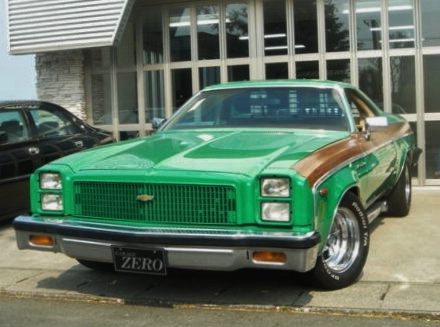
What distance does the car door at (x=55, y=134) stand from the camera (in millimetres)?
8023

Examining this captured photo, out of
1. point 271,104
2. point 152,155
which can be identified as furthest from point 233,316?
point 271,104

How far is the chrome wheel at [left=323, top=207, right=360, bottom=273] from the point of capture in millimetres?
4887

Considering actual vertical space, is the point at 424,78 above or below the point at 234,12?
below

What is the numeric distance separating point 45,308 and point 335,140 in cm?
251

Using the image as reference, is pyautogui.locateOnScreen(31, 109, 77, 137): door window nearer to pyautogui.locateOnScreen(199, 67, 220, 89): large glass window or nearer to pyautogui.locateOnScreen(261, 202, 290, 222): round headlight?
pyautogui.locateOnScreen(199, 67, 220, 89): large glass window

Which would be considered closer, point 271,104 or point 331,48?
point 271,104

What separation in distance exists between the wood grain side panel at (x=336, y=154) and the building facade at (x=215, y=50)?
3.84 meters

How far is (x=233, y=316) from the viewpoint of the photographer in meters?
4.47

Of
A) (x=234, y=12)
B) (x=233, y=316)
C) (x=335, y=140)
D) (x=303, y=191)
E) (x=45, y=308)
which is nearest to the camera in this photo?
(x=303, y=191)

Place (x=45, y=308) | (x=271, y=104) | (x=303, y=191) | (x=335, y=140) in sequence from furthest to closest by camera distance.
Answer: (x=271, y=104), (x=335, y=140), (x=45, y=308), (x=303, y=191)

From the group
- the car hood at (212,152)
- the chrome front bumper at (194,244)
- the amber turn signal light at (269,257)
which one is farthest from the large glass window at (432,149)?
the amber turn signal light at (269,257)

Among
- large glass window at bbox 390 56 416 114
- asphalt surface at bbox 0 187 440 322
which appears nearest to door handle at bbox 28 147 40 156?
asphalt surface at bbox 0 187 440 322

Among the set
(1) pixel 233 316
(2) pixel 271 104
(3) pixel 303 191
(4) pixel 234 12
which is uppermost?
(4) pixel 234 12

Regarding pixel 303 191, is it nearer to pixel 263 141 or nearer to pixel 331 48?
pixel 263 141
